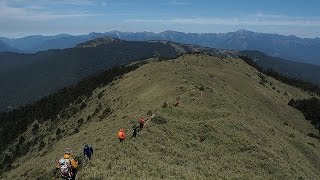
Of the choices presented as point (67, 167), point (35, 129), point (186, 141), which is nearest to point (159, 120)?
point (186, 141)

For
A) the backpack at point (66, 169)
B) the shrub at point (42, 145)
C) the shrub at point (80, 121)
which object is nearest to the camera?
the backpack at point (66, 169)

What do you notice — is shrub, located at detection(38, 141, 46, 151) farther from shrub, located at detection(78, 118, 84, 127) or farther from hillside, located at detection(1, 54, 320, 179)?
shrub, located at detection(78, 118, 84, 127)

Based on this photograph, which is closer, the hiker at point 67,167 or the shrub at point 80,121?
the hiker at point 67,167

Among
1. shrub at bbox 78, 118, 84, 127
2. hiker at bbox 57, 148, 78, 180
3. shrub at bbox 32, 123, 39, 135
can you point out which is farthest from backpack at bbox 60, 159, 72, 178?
shrub at bbox 32, 123, 39, 135

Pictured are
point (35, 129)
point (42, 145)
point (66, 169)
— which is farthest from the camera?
point (35, 129)

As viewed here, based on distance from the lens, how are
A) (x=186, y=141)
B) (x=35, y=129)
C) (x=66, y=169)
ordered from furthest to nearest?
(x=35, y=129) < (x=186, y=141) < (x=66, y=169)

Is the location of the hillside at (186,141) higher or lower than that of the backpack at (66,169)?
lower

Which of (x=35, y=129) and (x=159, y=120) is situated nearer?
(x=159, y=120)

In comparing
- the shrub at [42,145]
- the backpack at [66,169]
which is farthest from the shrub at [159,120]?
the shrub at [42,145]

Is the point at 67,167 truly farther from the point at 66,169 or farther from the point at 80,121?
the point at 80,121

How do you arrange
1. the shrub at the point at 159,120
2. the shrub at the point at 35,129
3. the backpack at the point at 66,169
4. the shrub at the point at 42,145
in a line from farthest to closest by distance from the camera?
1. the shrub at the point at 35,129
2. the shrub at the point at 42,145
3. the shrub at the point at 159,120
4. the backpack at the point at 66,169

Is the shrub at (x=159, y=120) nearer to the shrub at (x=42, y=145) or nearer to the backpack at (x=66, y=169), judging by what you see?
the backpack at (x=66, y=169)

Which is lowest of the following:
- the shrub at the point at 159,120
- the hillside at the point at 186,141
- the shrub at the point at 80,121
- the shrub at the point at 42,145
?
the shrub at the point at 42,145

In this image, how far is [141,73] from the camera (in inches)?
3713
